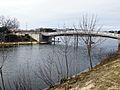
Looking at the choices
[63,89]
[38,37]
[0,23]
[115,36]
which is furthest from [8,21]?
[63,89]

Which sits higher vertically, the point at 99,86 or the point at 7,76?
the point at 99,86

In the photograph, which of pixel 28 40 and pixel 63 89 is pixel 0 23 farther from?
pixel 63 89

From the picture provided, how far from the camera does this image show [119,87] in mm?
9477

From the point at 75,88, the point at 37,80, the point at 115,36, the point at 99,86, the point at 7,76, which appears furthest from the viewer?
the point at 115,36

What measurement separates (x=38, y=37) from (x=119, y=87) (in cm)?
9142

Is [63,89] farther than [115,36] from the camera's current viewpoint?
No

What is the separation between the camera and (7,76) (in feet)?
83.1

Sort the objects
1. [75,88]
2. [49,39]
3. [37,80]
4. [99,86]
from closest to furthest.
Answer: [99,86] < [75,88] < [37,80] < [49,39]

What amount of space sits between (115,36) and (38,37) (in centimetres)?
3472

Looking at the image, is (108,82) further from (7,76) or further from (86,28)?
(7,76)

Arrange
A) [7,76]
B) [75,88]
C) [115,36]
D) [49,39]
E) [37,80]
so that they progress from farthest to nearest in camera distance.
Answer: [49,39], [115,36], [7,76], [37,80], [75,88]

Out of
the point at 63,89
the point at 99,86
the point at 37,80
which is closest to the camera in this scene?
the point at 99,86

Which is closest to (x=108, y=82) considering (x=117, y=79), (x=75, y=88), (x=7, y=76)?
(x=117, y=79)

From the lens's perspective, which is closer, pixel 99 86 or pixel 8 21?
pixel 99 86
